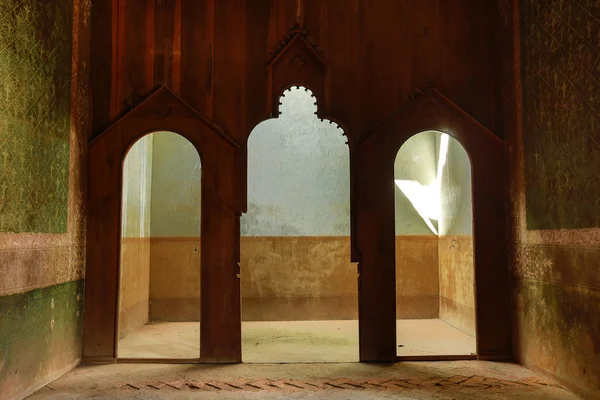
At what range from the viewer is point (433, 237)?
9.28 metres

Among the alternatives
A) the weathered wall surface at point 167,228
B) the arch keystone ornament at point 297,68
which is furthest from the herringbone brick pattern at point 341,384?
the weathered wall surface at point 167,228

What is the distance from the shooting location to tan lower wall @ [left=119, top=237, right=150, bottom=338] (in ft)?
25.0

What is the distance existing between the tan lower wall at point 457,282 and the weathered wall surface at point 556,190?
1925 millimetres

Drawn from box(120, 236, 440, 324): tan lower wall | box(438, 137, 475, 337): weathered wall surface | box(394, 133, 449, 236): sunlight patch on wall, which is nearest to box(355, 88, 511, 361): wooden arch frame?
box(438, 137, 475, 337): weathered wall surface

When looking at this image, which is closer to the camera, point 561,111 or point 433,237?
point 561,111

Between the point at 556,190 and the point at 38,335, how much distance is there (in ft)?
16.4

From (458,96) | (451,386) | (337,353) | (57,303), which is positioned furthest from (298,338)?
(458,96)

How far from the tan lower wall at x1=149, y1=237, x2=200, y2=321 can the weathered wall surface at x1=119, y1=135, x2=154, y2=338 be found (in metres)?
0.15

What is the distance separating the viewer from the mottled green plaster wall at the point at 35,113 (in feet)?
14.0

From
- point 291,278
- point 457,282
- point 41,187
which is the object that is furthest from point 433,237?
point 41,187

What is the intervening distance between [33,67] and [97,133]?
1305 mm

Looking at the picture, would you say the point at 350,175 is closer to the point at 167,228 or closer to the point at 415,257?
the point at 415,257

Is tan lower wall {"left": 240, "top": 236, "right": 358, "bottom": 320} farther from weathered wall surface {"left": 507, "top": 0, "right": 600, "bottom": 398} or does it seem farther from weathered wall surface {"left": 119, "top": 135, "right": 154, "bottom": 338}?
weathered wall surface {"left": 507, "top": 0, "right": 600, "bottom": 398}

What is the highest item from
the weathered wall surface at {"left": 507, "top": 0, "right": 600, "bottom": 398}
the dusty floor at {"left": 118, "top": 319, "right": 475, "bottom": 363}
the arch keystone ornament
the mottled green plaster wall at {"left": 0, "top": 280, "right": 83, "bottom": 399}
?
the arch keystone ornament
